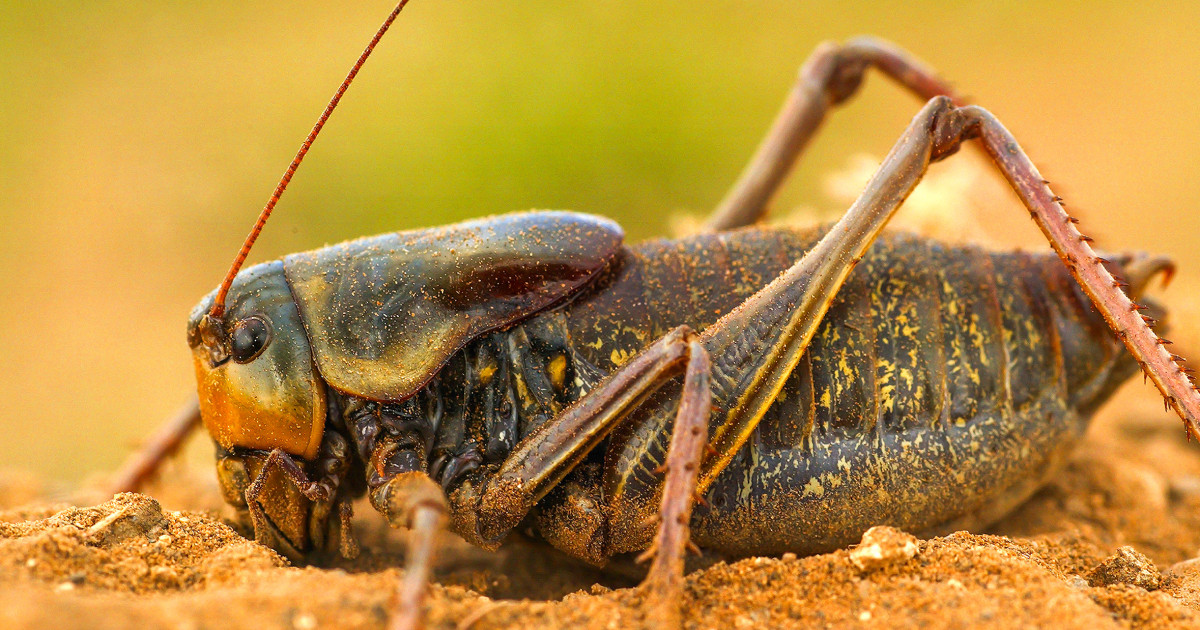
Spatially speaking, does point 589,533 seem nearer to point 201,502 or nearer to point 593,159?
point 201,502

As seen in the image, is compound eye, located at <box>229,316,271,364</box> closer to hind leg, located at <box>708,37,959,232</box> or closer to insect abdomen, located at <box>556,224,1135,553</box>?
insect abdomen, located at <box>556,224,1135,553</box>

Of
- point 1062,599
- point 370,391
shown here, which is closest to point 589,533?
point 370,391

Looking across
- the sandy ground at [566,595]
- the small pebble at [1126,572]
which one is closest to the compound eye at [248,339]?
the sandy ground at [566,595]

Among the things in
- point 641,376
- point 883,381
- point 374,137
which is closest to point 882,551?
point 883,381

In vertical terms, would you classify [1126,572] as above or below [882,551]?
below

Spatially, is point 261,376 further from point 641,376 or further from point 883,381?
point 883,381

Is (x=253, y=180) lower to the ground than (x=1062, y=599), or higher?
higher

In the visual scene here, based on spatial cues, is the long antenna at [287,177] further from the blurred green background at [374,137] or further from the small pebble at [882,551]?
the blurred green background at [374,137]
